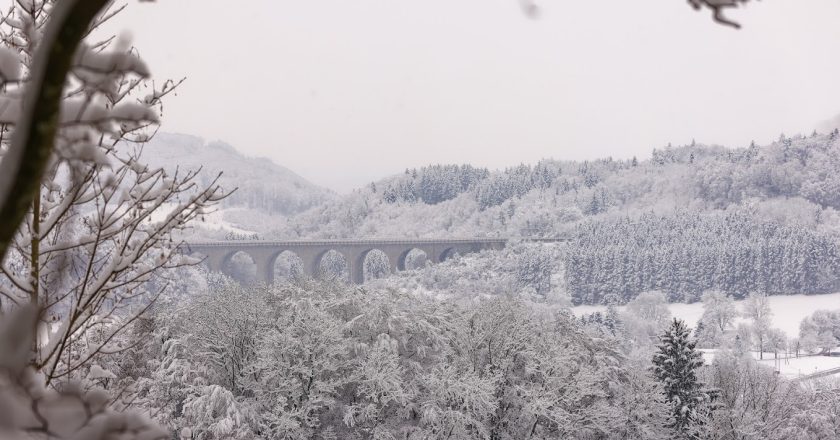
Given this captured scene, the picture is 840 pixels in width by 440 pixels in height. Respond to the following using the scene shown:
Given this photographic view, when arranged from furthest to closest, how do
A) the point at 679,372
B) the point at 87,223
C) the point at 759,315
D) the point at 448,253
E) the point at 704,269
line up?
the point at 448,253
the point at 704,269
the point at 759,315
the point at 679,372
the point at 87,223

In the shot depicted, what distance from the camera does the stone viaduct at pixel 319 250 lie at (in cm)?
8144

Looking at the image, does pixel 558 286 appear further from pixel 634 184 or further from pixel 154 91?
pixel 154 91

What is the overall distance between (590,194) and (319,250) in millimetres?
73190

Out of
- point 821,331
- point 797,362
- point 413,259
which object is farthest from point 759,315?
point 413,259

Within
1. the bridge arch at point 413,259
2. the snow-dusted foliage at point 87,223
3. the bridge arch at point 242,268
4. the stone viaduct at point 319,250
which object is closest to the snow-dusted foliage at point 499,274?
the bridge arch at point 413,259

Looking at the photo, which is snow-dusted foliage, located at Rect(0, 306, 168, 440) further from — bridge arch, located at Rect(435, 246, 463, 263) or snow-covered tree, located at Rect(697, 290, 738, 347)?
bridge arch, located at Rect(435, 246, 463, 263)

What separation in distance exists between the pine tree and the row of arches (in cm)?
5154

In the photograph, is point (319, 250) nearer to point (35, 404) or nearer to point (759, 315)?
point (759, 315)

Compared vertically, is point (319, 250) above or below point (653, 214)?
below

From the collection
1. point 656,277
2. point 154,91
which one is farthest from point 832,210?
point 154,91

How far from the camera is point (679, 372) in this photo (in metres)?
23.2

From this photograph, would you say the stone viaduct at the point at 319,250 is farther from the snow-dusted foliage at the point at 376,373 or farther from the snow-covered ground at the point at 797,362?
the snow-dusted foliage at the point at 376,373

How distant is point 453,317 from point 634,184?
131 metres

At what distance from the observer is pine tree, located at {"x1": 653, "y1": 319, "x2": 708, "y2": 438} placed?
890 inches
